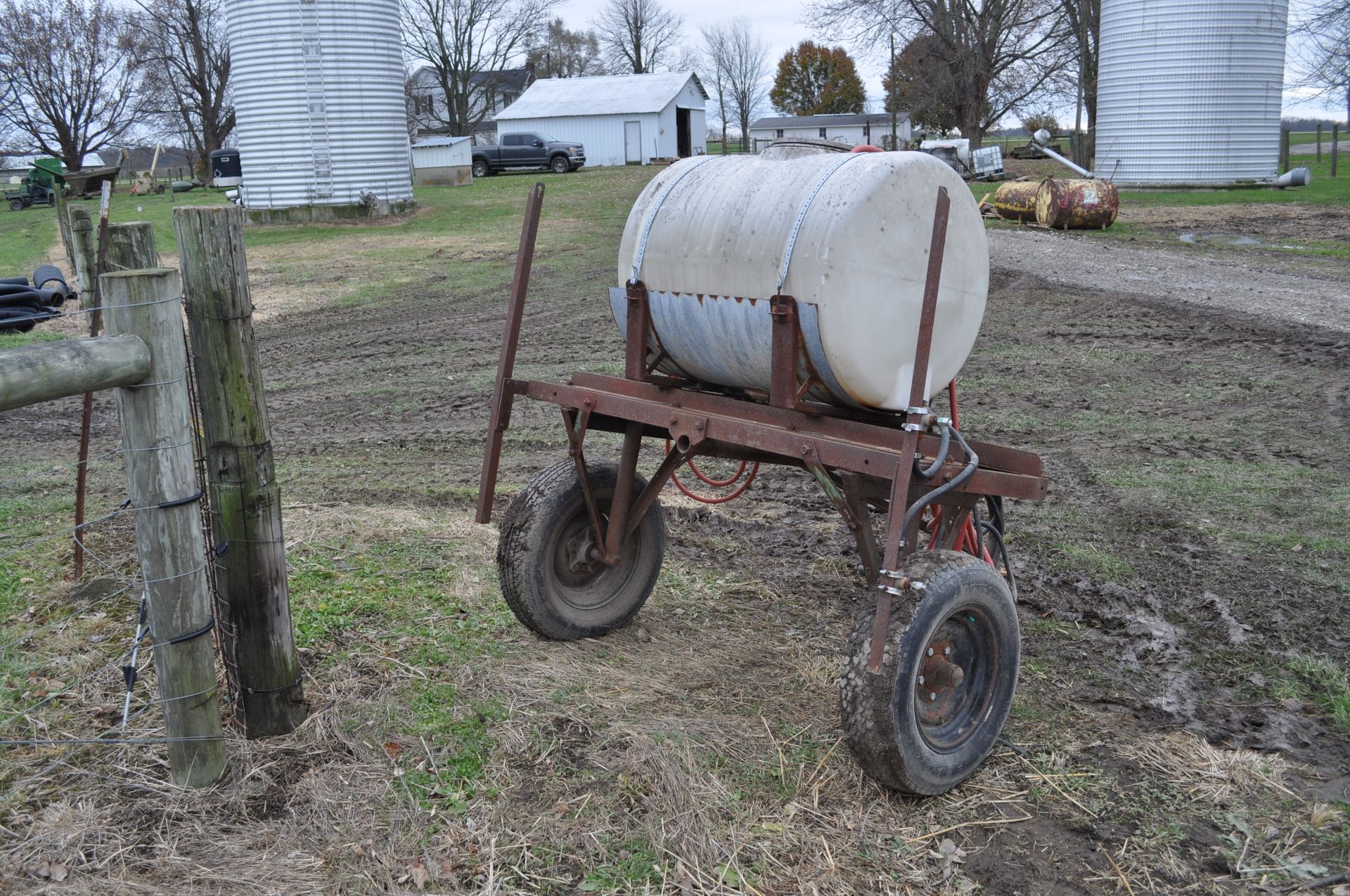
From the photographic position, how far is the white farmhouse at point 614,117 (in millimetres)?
49688

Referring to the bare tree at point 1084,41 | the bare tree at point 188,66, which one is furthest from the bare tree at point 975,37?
the bare tree at point 188,66

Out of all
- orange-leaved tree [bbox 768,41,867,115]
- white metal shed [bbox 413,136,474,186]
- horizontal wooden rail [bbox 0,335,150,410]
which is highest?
orange-leaved tree [bbox 768,41,867,115]

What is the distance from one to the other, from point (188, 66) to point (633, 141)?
65.7ft

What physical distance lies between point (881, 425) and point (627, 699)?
1.38 m

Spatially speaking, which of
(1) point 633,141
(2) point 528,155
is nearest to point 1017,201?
(2) point 528,155

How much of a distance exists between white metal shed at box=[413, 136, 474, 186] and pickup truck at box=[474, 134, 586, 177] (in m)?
2.55

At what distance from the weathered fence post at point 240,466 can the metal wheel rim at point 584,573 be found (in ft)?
4.00

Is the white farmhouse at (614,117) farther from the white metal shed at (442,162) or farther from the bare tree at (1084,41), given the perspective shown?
the bare tree at (1084,41)

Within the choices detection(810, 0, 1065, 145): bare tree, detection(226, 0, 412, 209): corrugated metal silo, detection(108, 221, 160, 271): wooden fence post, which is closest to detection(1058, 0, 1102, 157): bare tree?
detection(810, 0, 1065, 145): bare tree

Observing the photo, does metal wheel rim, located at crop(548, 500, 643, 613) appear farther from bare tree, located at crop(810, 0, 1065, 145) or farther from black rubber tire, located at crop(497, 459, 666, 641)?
bare tree, located at crop(810, 0, 1065, 145)

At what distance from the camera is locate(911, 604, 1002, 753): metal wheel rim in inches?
145

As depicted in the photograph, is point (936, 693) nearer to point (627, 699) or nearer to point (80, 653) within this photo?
point (627, 699)

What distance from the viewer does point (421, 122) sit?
70.9 m

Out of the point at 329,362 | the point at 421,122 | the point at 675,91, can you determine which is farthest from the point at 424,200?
the point at 421,122
